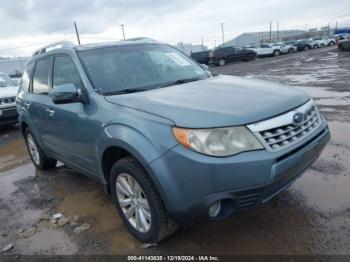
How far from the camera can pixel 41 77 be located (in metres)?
4.82

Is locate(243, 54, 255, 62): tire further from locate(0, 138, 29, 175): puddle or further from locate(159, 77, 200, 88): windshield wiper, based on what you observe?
locate(159, 77, 200, 88): windshield wiper

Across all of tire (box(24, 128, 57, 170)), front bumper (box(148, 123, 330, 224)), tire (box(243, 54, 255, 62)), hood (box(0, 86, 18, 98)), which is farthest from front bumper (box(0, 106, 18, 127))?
tire (box(243, 54, 255, 62))

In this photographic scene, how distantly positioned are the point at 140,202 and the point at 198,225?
673mm

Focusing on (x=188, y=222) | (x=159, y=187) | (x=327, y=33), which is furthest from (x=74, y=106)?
(x=327, y=33)

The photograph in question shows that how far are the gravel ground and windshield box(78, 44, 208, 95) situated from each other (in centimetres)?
145

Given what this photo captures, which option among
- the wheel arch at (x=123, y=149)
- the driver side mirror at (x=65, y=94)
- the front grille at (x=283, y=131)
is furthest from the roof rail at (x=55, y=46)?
the front grille at (x=283, y=131)

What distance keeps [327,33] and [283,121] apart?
286ft

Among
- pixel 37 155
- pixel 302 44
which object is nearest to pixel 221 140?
pixel 37 155

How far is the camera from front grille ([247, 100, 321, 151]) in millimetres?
2596

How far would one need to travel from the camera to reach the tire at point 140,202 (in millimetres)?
2811

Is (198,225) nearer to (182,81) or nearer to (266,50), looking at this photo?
(182,81)

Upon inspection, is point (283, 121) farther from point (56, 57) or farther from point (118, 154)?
point (56, 57)

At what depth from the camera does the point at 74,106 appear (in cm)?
371

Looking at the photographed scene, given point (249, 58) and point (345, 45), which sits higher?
point (345, 45)
